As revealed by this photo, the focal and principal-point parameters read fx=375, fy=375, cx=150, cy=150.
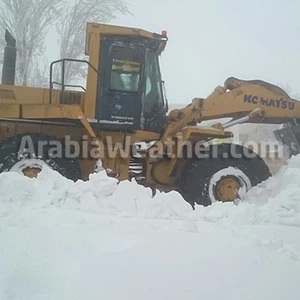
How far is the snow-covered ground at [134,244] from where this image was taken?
242 centimetres

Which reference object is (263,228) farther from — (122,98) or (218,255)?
(122,98)

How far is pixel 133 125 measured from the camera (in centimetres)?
616

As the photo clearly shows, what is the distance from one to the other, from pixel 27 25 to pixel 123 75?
408 inches

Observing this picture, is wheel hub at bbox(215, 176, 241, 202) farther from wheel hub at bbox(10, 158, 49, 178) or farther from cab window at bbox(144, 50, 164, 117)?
wheel hub at bbox(10, 158, 49, 178)

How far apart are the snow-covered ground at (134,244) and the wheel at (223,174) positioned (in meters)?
1.22

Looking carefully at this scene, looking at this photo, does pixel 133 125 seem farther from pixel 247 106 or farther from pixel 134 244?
pixel 134 244

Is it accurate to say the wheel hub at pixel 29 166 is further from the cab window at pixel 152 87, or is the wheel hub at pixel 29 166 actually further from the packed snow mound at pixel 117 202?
the cab window at pixel 152 87

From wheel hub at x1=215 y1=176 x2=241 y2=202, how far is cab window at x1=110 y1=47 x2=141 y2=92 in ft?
6.64

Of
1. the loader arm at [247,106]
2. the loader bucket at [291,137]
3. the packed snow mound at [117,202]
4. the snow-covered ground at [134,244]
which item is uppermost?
the loader arm at [247,106]

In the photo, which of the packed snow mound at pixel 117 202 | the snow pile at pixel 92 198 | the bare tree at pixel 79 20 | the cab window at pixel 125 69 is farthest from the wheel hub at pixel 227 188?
the bare tree at pixel 79 20

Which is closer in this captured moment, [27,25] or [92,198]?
[92,198]

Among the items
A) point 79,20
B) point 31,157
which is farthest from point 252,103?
point 79,20

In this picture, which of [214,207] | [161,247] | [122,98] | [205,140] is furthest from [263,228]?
[122,98]

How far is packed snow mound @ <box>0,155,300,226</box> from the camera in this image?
4.02 meters
